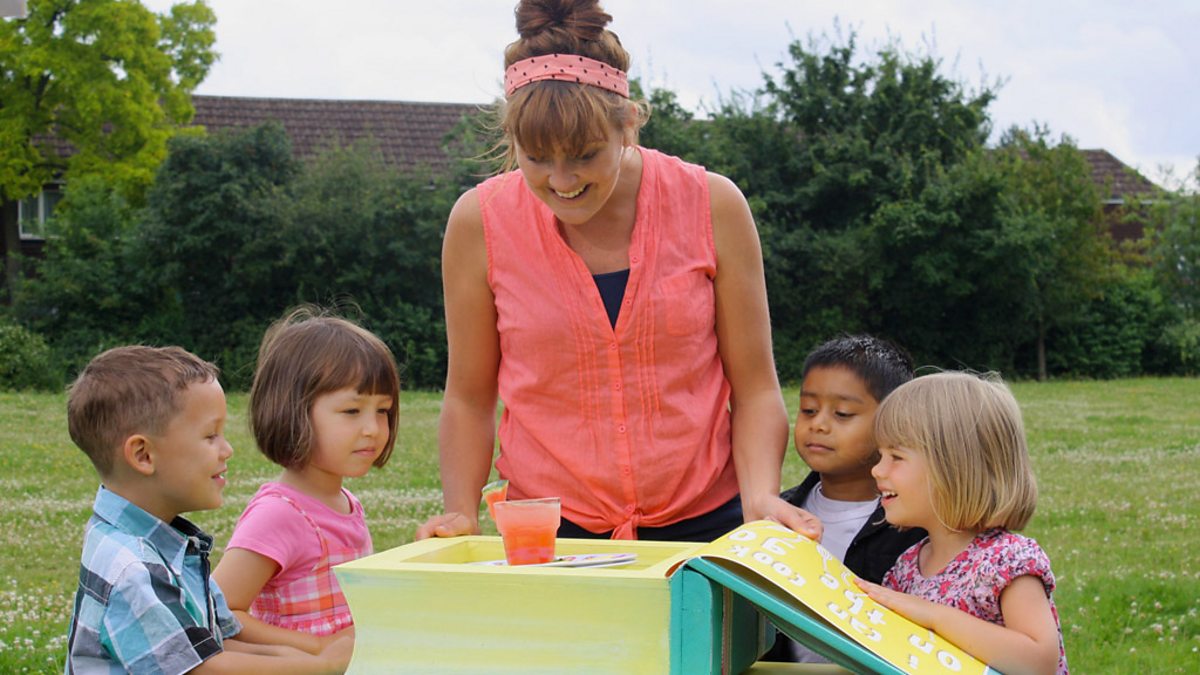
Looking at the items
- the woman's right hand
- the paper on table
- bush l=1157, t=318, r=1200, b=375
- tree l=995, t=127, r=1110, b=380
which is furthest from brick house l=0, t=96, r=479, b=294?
the paper on table

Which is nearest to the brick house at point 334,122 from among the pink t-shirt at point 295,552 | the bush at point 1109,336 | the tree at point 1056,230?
the tree at point 1056,230

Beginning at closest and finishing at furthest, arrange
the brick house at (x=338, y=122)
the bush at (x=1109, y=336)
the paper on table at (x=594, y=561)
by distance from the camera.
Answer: the paper on table at (x=594, y=561) < the bush at (x=1109, y=336) < the brick house at (x=338, y=122)

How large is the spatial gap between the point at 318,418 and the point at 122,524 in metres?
0.61

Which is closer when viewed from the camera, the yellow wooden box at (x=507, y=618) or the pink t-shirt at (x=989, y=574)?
the yellow wooden box at (x=507, y=618)

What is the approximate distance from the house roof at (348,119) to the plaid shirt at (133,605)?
2608cm

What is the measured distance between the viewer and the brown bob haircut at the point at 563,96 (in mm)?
2471

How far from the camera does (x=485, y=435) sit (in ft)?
9.78

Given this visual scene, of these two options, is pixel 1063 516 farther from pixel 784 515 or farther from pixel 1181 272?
pixel 1181 272

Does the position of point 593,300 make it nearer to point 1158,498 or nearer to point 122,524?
point 122,524

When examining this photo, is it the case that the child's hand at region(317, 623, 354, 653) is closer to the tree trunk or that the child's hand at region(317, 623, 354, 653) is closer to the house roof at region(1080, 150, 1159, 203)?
the tree trunk

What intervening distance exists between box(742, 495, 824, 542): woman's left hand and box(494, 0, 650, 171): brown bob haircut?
82 centimetres

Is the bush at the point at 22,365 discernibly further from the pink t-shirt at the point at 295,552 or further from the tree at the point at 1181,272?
the tree at the point at 1181,272

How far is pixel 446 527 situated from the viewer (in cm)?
262

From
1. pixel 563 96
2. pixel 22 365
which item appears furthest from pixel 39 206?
pixel 563 96
